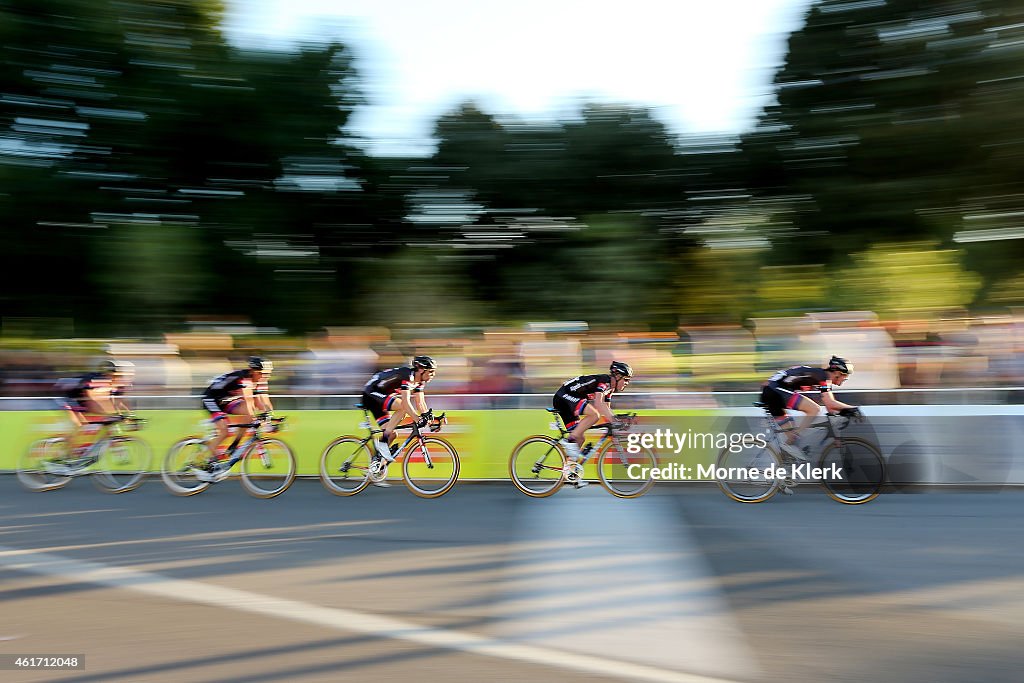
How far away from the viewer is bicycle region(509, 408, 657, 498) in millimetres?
10172

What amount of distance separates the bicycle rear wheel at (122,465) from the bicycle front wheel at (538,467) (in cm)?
435

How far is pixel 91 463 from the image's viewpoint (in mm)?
10961

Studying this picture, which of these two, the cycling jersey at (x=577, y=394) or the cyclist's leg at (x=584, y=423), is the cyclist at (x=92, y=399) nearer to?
the cycling jersey at (x=577, y=394)

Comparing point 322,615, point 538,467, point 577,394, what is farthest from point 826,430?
point 322,615

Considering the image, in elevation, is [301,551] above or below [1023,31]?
below

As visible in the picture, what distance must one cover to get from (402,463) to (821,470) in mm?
4418

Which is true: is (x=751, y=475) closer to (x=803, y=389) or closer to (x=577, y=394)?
(x=803, y=389)

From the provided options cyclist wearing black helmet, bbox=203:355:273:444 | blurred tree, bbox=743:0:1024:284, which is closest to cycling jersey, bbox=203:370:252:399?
cyclist wearing black helmet, bbox=203:355:273:444

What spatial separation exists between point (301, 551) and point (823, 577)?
3817mm

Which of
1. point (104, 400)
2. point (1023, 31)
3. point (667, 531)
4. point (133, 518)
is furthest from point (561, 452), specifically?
point (1023, 31)

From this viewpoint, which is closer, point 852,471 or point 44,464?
point 852,471

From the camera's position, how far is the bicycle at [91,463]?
10.8m

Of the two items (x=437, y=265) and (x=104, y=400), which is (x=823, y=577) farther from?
(x=437, y=265)

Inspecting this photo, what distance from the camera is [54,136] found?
2044 cm
